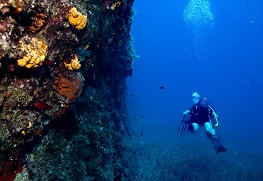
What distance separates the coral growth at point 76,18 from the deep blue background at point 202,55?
8836 cm

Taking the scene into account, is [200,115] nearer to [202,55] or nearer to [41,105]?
[41,105]

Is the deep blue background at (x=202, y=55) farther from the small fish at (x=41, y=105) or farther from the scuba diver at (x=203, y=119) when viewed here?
the small fish at (x=41, y=105)

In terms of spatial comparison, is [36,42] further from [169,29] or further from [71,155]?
[169,29]

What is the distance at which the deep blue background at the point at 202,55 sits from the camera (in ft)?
361

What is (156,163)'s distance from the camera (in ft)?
41.1

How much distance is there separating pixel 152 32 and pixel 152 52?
648 inches

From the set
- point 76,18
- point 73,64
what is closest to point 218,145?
point 73,64

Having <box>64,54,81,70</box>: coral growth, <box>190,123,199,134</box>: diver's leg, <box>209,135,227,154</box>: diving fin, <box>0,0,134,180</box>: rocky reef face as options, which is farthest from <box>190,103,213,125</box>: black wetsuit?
<box>64,54,81,70</box>: coral growth

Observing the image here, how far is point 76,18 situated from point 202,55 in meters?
160

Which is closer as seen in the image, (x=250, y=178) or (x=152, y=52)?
(x=250, y=178)

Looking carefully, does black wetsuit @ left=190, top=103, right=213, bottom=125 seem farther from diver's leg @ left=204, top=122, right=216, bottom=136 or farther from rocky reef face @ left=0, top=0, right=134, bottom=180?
rocky reef face @ left=0, top=0, right=134, bottom=180

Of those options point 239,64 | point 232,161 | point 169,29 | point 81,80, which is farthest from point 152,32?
point 81,80

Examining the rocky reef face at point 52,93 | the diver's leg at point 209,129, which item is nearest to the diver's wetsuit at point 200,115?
the diver's leg at point 209,129

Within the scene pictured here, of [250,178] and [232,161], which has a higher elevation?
[232,161]
